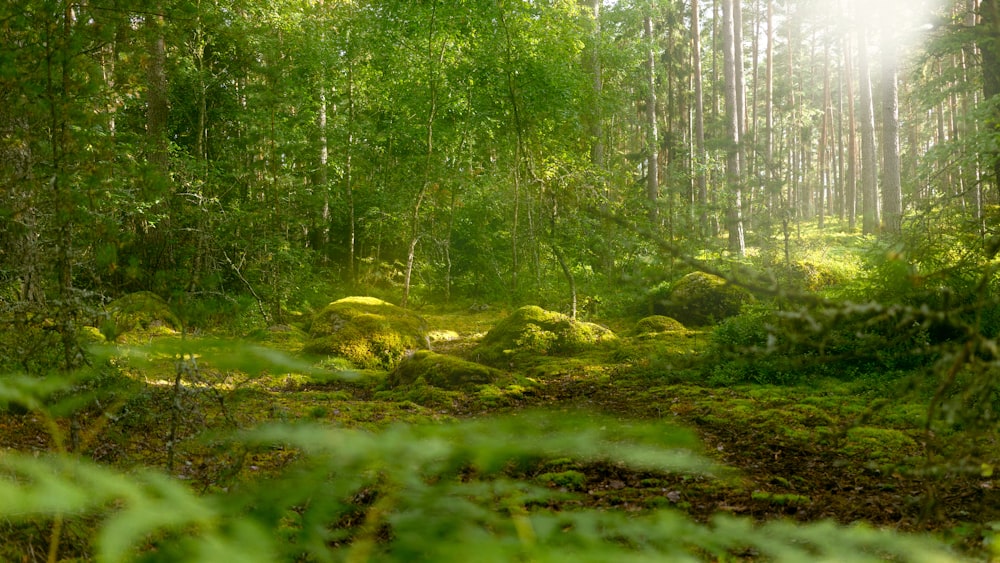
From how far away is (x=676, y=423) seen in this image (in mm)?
5375

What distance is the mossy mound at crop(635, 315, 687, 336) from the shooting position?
33.2 feet

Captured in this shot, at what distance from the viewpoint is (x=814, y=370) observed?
686cm

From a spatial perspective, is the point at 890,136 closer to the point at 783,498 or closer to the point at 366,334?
the point at 366,334

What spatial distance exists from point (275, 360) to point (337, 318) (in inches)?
383

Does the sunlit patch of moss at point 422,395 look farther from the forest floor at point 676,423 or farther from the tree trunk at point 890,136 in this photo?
the tree trunk at point 890,136

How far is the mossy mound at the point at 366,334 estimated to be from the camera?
9.10 meters

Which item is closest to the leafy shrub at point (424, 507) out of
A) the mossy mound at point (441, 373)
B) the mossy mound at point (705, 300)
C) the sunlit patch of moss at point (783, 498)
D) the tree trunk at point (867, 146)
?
the sunlit patch of moss at point (783, 498)

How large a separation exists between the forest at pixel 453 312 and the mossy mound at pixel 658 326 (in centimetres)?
7

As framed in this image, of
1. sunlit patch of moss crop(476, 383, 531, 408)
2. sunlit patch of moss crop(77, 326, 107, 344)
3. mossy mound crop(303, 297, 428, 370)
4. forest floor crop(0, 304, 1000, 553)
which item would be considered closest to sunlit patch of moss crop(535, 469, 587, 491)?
forest floor crop(0, 304, 1000, 553)

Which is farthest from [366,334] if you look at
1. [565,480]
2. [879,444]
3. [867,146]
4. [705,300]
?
[867,146]

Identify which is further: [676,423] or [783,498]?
[676,423]

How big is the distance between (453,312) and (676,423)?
38.1 feet

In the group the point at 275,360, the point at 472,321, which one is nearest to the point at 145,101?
the point at 472,321

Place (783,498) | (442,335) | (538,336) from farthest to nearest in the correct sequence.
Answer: (442,335) → (538,336) → (783,498)
